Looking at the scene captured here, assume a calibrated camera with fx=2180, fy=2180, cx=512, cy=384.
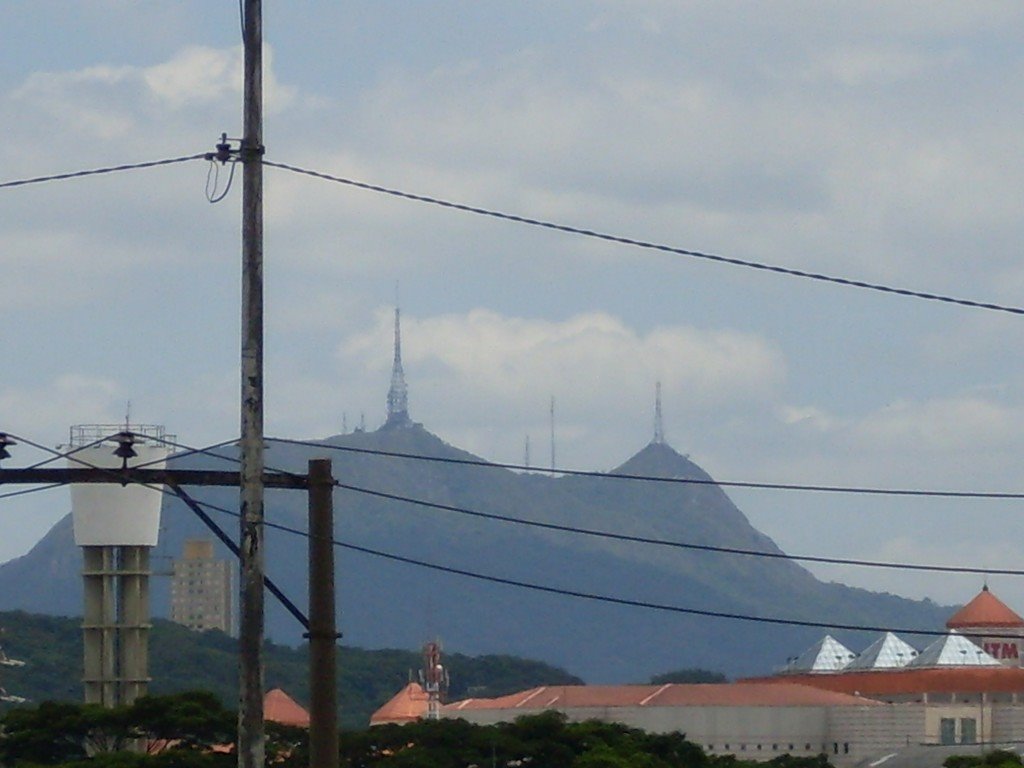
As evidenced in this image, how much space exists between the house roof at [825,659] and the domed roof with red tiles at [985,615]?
13985mm

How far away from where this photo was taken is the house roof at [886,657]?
546 ft

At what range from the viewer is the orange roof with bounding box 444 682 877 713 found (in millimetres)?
137625

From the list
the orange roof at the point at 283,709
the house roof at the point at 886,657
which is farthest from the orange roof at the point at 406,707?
the house roof at the point at 886,657

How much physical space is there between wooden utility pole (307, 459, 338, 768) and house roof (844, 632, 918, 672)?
145 meters

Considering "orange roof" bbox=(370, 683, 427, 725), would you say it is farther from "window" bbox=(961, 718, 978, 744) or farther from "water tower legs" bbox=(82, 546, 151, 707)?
"water tower legs" bbox=(82, 546, 151, 707)

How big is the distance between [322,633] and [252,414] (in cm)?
262

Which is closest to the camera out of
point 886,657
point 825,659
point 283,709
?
point 283,709

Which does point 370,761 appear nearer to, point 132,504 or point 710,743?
point 132,504

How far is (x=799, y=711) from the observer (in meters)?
138

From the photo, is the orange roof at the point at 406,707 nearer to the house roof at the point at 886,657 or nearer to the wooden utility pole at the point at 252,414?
the house roof at the point at 886,657

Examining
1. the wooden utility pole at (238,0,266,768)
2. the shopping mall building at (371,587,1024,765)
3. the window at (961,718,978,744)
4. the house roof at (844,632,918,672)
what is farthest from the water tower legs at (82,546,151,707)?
the house roof at (844,632,918,672)

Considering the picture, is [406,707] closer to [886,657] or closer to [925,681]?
[925,681]

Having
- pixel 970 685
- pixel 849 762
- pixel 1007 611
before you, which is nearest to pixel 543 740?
pixel 849 762

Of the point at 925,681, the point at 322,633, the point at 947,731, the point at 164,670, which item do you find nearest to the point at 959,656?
the point at 925,681
